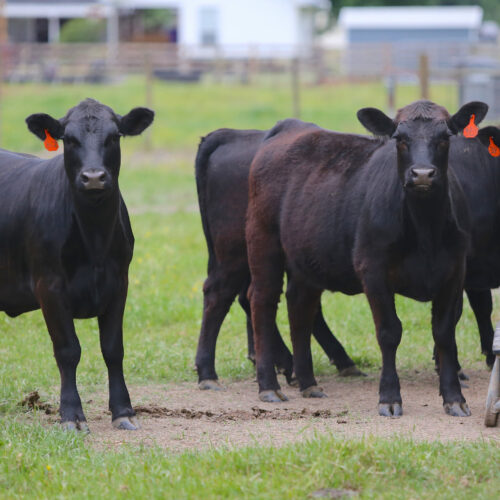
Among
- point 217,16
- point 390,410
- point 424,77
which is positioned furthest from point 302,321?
point 217,16

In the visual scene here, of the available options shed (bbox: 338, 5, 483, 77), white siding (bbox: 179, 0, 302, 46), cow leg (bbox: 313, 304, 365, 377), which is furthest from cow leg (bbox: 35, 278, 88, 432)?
white siding (bbox: 179, 0, 302, 46)

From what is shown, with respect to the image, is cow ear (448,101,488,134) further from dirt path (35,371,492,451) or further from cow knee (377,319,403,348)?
dirt path (35,371,492,451)

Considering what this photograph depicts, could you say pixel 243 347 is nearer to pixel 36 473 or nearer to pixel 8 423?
pixel 8 423

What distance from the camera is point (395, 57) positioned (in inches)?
1654

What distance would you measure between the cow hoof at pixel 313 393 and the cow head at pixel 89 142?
2.44 m

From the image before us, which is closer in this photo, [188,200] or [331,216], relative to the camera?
[331,216]

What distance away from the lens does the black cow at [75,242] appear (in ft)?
22.0

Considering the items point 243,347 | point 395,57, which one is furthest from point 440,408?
point 395,57

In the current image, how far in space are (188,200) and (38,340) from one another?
30.8ft

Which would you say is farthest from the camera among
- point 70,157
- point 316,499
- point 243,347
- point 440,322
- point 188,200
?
point 188,200

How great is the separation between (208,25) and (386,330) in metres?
50.1

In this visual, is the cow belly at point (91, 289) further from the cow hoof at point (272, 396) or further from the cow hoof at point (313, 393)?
the cow hoof at point (313, 393)

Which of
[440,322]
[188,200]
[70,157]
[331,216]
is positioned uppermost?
[70,157]

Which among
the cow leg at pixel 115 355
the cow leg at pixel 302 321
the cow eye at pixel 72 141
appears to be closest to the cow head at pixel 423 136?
the cow leg at pixel 302 321
